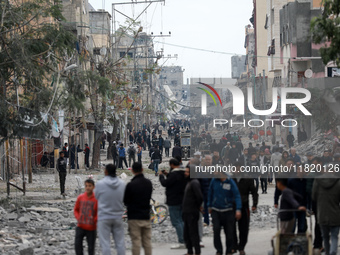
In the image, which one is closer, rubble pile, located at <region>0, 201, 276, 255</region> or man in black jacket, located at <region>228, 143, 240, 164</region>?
rubble pile, located at <region>0, 201, 276, 255</region>

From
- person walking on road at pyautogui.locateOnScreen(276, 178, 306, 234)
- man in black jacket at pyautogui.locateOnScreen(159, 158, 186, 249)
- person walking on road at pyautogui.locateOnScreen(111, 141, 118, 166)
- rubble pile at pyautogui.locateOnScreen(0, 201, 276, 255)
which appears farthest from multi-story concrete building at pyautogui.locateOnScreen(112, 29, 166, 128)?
person walking on road at pyautogui.locateOnScreen(276, 178, 306, 234)

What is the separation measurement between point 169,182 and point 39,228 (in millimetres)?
5147

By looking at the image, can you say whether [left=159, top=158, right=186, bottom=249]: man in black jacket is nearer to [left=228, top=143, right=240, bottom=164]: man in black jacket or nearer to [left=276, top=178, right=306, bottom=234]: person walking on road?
[left=276, top=178, right=306, bottom=234]: person walking on road

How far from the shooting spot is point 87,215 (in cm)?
1030

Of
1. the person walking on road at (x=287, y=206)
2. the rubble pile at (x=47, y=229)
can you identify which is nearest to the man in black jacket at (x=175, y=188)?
the rubble pile at (x=47, y=229)

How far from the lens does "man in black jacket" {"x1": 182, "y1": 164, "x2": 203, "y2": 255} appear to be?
449 inches

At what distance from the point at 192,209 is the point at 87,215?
1.96m

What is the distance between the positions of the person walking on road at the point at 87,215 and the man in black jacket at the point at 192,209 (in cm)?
176

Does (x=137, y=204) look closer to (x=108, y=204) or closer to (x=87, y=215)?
(x=108, y=204)

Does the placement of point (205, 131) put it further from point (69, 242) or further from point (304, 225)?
point (304, 225)

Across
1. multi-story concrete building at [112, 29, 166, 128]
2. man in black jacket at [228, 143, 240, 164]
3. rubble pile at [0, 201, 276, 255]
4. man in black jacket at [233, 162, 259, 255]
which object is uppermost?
multi-story concrete building at [112, 29, 166, 128]

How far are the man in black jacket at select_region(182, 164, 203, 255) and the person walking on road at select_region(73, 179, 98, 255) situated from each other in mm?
1763

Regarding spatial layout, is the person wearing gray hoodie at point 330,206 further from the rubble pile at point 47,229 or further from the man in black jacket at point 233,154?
the man in black jacket at point 233,154

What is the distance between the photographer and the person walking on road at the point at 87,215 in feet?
33.8
